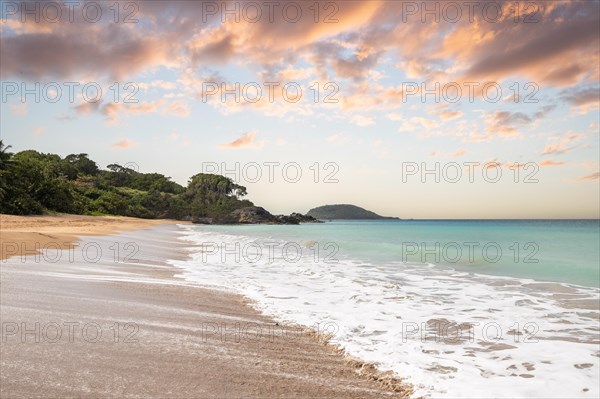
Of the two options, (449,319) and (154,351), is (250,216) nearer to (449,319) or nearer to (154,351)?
(449,319)

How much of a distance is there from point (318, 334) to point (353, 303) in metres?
2.61

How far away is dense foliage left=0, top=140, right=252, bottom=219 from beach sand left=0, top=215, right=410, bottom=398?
40570 mm

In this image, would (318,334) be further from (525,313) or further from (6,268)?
(6,268)

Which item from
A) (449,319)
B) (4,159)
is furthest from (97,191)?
(449,319)

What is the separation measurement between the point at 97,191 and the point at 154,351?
89962 millimetres

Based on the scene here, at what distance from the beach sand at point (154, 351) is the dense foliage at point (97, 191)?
40.6 metres

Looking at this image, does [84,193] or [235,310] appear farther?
[84,193]

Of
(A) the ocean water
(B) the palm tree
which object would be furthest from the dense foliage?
(A) the ocean water

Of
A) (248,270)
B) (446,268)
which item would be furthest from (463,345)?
(446,268)

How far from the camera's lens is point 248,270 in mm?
13219

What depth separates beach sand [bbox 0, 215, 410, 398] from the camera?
3.57m

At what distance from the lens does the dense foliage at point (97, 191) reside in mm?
43438

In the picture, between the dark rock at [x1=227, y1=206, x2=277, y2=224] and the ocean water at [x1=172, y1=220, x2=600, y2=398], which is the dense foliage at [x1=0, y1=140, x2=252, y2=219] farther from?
the ocean water at [x1=172, y1=220, x2=600, y2=398]

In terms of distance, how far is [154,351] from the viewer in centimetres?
443
